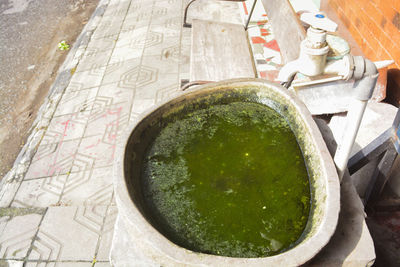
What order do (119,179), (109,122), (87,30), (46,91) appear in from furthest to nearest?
(87,30)
(46,91)
(109,122)
(119,179)

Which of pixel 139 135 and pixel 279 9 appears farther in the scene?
pixel 279 9

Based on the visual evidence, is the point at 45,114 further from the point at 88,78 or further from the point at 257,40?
the point at 257,40

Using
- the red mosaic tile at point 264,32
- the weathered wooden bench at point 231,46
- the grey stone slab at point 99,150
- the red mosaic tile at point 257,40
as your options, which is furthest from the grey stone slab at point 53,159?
the red mosaic tile at point 264,32

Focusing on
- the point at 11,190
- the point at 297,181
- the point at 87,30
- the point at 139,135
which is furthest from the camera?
the point at 87,30

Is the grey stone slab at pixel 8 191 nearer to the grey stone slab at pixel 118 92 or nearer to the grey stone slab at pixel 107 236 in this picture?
the grey stone slab at pixel 107 236

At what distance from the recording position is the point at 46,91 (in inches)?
186

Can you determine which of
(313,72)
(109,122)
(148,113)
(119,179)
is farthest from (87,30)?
(313,72)

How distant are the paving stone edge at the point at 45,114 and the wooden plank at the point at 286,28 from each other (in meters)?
2.87

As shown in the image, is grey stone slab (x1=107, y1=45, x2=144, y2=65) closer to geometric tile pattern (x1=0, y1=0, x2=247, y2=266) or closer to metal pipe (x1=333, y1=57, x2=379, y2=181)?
geometric tile pattern (x1=0, y1=0, x2=247, y2=266)

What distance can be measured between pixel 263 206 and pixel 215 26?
8.76 feet

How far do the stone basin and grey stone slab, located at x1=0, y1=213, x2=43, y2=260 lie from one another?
146cm

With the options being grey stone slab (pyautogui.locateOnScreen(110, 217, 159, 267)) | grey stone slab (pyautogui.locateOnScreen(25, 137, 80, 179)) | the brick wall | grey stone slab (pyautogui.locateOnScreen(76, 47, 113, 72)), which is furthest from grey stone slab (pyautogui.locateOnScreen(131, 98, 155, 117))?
the brick wall

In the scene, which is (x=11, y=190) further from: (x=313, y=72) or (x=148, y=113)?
(x=313, y=72)

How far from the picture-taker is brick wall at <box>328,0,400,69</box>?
90.3 inches
